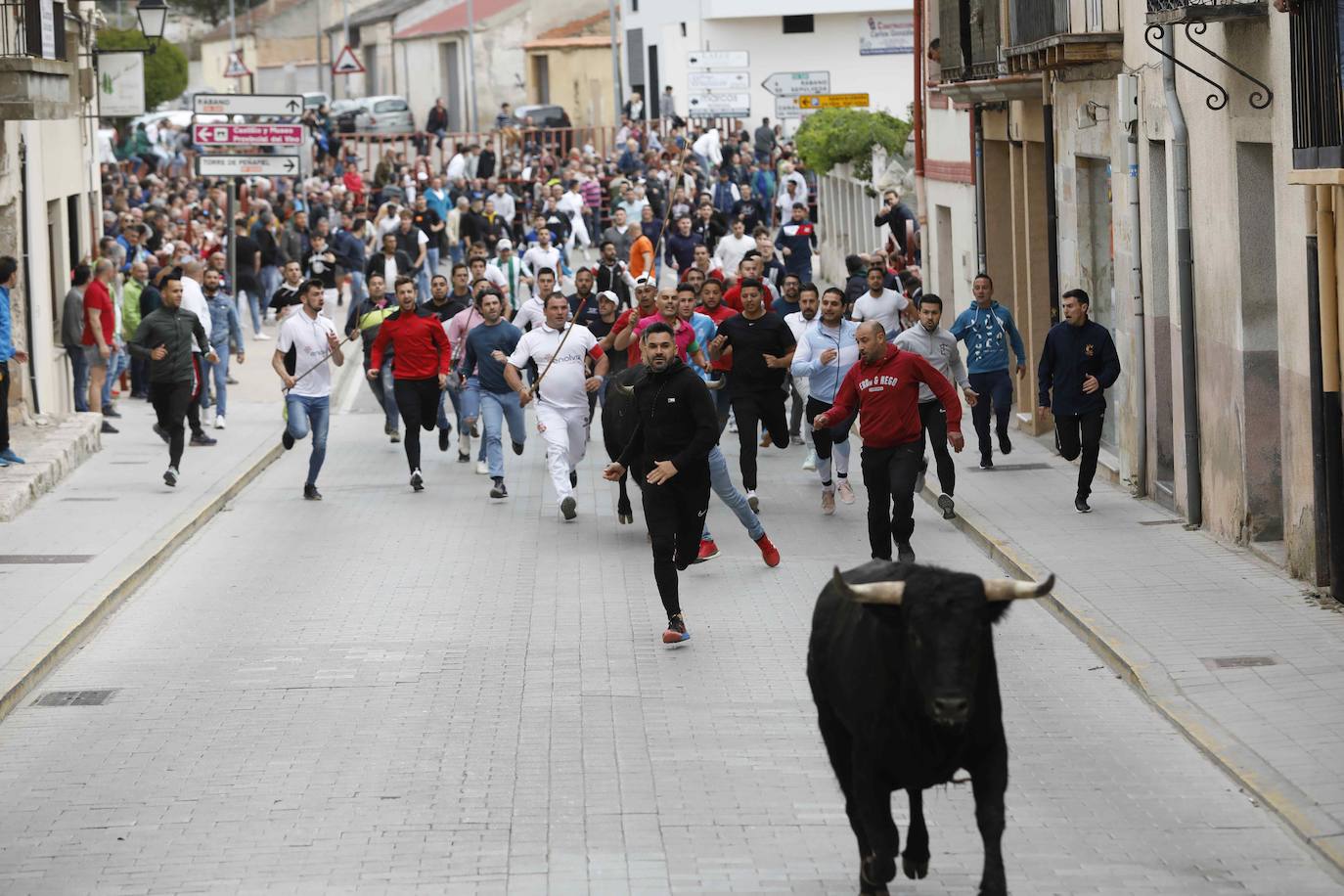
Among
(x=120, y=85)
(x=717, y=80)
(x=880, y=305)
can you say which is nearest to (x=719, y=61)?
Result: (x=717, y=80)

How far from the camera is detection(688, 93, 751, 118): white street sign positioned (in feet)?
123

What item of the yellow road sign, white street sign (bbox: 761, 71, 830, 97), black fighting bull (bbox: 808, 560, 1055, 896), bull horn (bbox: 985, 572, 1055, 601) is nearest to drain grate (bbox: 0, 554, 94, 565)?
black fighting bull (bbox: 808, 560, 1055, 896)

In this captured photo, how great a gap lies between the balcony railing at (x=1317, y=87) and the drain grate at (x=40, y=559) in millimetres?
8889

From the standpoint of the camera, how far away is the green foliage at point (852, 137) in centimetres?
3647

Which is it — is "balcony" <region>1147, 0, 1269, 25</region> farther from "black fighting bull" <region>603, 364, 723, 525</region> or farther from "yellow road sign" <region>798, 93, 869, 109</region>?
"yellow road sign" <region>798, 93, 869, 109</region>

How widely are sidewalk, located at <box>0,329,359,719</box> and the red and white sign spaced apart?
10.9 feet

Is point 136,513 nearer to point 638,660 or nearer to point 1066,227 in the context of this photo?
point 638,660

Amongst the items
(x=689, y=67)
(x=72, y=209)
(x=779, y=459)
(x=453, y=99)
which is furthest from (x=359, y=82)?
(x=779, y=459)

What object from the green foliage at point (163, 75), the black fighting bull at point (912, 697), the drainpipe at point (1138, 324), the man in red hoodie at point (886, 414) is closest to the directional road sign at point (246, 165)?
the drainpipe at point (1138, 324)

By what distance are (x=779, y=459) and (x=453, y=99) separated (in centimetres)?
5982

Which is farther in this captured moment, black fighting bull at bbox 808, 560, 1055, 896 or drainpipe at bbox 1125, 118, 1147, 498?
drainpipe at bbox 1125, 118, 1147, 498

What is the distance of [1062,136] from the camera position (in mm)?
20594

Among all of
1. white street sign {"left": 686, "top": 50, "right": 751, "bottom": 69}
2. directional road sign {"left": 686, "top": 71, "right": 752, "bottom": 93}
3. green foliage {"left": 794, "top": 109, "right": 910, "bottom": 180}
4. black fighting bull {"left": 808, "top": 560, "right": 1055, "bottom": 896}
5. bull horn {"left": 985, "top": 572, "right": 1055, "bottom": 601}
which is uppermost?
white street sign {"left": 686, "top": 50, "right": 751, "bottom": 69}

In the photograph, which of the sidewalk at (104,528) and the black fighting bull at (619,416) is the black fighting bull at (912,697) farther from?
the black fighting bull at (619,416)
